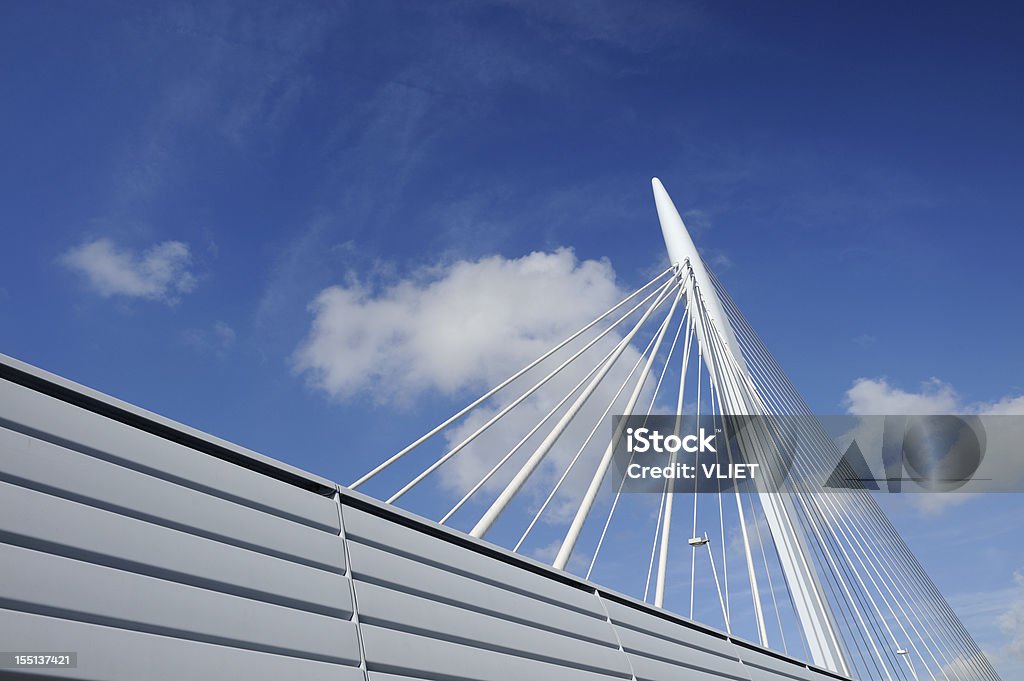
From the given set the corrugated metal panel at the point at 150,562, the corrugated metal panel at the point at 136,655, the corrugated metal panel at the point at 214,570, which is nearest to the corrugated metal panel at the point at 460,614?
the corrugated metal panel at the point at 214,570

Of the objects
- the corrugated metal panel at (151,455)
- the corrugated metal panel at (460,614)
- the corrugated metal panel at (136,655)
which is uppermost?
the corrugated metal panel at (151,455)

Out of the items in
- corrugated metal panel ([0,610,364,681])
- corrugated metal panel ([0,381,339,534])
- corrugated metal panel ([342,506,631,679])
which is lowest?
corrugated metal panel ([0,610,364,681])

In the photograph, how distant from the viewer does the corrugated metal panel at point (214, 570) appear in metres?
1.71

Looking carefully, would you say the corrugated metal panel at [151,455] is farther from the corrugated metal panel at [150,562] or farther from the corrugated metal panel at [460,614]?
the corrugated metal panel at [460,614]

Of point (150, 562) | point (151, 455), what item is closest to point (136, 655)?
point (150, 562)

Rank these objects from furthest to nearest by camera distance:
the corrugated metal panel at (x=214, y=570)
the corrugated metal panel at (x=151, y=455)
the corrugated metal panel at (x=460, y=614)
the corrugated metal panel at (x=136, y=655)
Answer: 1. the corrugated metal panel at (x=460, y=614)
2. the corrugated metal panel at (x=151, y=455)
3. the corrugated metal panel at (x=214, y=570)
4. the corrugated metal panel at (x=136, y=655)

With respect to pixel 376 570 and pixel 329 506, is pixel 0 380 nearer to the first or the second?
pixel 329 506

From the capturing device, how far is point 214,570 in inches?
79.7

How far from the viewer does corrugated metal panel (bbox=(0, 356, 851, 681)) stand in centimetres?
171

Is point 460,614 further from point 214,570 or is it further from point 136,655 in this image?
point 136,655

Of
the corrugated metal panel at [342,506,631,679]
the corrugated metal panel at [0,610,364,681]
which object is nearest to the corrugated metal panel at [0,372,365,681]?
the corrugated metal panel at [0,610,364,681]

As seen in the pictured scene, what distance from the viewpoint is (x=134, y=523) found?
1.93m

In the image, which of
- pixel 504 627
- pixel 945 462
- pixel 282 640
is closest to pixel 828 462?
pixel 945 462

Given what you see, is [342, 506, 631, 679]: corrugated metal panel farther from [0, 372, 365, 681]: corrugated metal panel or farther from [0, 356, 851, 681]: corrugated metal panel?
[0, 372, 365, 681]: corrugated metal panel
